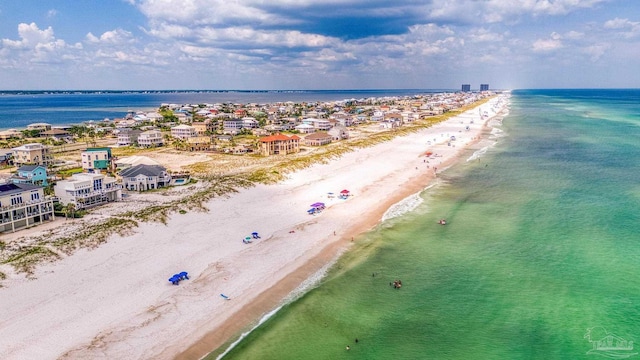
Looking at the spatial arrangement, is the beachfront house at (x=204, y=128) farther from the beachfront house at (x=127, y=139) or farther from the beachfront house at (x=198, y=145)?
the beachfront house at (x=198, y=145)

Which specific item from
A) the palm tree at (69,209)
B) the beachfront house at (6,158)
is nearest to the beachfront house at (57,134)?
the beachfront house at (6,158)

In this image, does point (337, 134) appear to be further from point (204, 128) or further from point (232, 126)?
point (204, 128)

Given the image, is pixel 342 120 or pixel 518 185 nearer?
pixel 518 185

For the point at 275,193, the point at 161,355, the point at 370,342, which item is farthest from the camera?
the point at 275,193

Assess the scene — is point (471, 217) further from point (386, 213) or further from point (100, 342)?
point (100, 342)

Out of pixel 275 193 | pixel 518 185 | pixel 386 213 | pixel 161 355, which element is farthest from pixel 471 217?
pixel 161 355

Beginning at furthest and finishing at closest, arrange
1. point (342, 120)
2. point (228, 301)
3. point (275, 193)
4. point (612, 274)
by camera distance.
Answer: point (342, 120)
point (275, 193)
point (612, 274)
point (228, 301)
